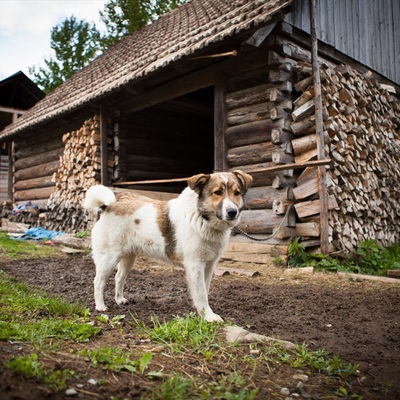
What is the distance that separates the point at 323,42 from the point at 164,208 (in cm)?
553

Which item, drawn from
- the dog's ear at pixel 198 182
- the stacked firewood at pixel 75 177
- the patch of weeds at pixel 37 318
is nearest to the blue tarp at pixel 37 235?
the stacked firewood at pixel 75 177

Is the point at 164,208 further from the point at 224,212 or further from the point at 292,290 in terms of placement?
the point at 292,290

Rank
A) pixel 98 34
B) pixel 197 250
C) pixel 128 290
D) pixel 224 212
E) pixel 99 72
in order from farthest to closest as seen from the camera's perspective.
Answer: pixel 98 34
pixel 99 72
pixel 128 290
pixel 197 250
pixel 224 212

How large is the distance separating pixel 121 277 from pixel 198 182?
142 centimetres

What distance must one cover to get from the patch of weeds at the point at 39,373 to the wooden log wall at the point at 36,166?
1040cm

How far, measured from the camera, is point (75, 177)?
425 inches

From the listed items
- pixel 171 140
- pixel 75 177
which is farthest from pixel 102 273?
pixel 171 140

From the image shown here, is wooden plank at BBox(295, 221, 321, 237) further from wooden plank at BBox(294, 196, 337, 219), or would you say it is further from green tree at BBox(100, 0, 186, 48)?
green tree at BBox(100, 0, 186, 48)

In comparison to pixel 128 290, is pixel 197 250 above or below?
above

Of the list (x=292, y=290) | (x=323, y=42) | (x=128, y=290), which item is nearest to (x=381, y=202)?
(x=323, y=42)

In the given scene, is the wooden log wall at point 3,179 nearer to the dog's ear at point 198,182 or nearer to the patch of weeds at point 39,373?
the dog's ear at point 198,182

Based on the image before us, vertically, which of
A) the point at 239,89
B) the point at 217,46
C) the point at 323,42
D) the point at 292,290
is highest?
the point at 323,42

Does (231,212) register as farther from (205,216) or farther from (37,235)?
(37,235)

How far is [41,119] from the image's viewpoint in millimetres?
10555
